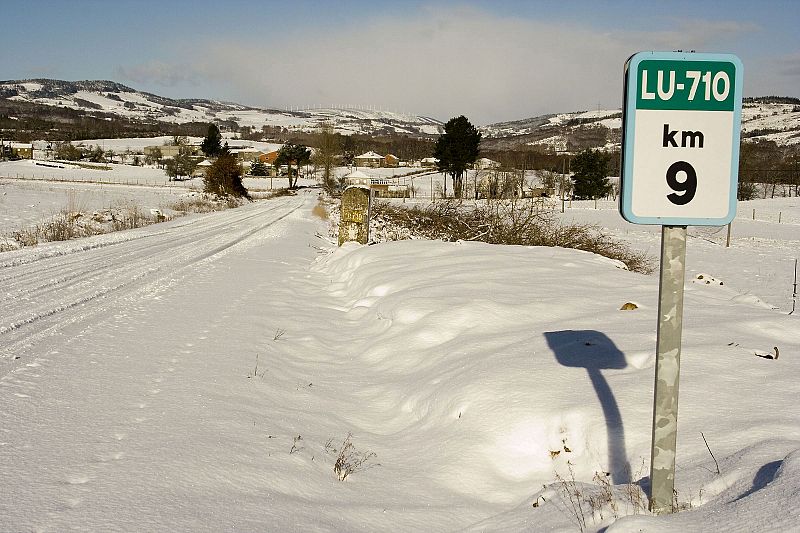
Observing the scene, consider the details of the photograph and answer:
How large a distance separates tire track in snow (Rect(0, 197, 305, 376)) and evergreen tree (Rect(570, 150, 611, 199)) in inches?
2734

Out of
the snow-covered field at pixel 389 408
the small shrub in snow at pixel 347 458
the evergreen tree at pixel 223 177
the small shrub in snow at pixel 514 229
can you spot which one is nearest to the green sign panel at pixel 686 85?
the snow-covered field at pixel 389 408

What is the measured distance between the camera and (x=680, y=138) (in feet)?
8.61

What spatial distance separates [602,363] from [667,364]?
2412mm

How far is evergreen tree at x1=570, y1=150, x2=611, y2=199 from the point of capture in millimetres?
80188

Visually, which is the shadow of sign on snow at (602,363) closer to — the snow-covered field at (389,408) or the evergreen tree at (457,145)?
the snow-covered field at (389,408)

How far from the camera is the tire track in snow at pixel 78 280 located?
682 centimetres

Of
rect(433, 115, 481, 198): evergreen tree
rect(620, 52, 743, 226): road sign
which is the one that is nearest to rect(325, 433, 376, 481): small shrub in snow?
rect(620, 52, 743, 226): road sign

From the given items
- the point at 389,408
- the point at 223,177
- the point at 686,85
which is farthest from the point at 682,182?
the point at 223,177

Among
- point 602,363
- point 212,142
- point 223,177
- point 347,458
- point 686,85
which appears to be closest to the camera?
point 686,85

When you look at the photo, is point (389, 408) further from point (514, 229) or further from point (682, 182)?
point (514, 229)

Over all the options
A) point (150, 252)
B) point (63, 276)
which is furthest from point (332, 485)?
point (150, 252)

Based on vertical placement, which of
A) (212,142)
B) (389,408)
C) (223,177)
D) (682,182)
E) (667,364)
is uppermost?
(212,142)

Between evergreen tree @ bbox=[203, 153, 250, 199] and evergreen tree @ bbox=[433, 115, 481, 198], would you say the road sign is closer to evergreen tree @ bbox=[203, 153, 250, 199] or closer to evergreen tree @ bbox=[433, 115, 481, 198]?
evergreen tree @ bbox=[203, 153, 250, 199]

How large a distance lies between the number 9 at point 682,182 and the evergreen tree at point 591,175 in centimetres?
8112
